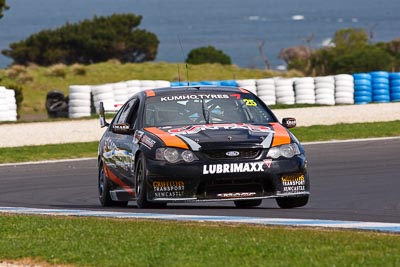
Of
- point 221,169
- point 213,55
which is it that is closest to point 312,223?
point 221,169

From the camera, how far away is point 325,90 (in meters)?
41.6

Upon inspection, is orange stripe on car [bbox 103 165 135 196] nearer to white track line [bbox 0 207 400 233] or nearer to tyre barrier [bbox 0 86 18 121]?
white track line [bbox 0 207 400 233]

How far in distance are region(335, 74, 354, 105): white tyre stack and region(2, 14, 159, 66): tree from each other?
147ft

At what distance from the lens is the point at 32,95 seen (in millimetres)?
56281

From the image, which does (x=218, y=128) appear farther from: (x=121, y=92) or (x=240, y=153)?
(x=121, y=92)

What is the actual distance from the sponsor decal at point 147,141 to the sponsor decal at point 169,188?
42 cm

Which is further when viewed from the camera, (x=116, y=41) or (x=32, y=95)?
(x=116, y=41)

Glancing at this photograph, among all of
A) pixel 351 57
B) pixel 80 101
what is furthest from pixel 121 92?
pixel 351 57

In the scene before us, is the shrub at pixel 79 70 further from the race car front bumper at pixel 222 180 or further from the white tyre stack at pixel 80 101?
the race car front bumper at pixel 222 180

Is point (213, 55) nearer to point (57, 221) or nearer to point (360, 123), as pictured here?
point (360, 123)

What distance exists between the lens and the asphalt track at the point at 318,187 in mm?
13250

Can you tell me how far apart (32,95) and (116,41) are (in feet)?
113

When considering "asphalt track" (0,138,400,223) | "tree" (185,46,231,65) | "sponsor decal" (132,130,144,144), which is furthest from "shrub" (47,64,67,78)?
"sponsor decal" (132,130,144,144)

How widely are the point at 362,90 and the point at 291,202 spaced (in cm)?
2827
